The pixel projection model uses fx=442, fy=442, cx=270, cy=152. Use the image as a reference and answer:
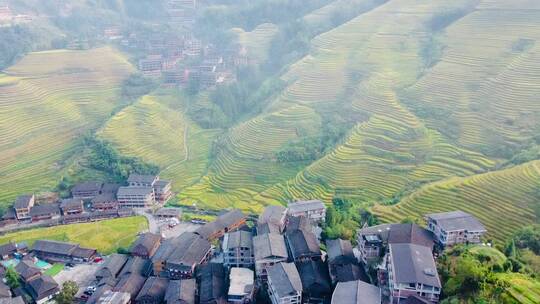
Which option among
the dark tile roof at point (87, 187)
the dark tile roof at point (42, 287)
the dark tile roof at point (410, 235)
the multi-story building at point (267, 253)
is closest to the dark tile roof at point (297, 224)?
the multi-story building at point (267, 253)

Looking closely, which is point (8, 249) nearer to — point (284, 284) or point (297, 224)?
point (297, 224)

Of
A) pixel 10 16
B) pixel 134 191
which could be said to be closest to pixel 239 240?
pixel 134 191

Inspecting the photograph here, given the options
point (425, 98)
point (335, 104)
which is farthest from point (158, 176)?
point (425, 98)

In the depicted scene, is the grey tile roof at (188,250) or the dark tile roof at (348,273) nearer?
the dark tile roof at (348,273)

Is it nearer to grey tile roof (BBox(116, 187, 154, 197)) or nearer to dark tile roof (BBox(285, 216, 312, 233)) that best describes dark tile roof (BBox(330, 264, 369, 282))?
dark tile roof (BBox(285, 216, 312, 233))

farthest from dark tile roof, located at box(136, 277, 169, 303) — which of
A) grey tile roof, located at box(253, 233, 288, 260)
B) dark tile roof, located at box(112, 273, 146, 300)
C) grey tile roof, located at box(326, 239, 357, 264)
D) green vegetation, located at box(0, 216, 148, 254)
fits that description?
grey tile roof, located at box(326, 239, 357, 264)

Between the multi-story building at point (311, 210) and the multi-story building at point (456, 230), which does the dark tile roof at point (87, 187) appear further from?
the multi-story building at point (456, 230)
